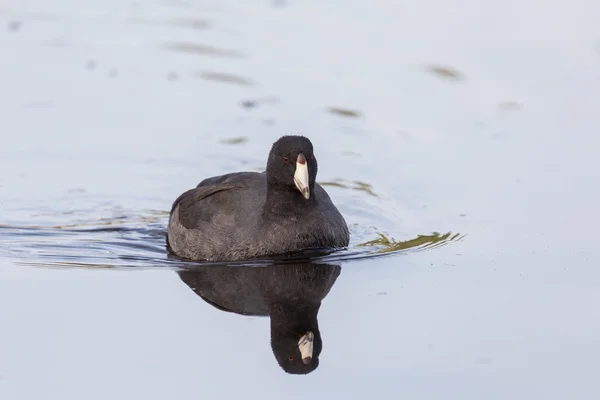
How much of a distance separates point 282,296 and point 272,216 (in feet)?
3.61

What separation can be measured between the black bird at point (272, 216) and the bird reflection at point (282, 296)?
0.77 feet

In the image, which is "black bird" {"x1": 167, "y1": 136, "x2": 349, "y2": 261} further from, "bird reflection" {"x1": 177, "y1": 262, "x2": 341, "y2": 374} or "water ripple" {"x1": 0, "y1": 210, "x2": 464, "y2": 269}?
"bird reflection" {"x1": 177, "y1": 262, "x2": 341, "y2": 374}

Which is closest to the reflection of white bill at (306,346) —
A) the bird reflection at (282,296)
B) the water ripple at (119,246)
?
the bird reflection at (282,296)

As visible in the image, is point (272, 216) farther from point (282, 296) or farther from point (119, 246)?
point (119, 246)

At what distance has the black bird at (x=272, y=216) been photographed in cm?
872

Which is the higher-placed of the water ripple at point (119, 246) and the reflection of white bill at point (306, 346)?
the reflection of white bill at point (306, 346)

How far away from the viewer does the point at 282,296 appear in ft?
26.2

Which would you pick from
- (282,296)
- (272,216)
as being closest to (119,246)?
(272,216)

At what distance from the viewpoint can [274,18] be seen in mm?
15836

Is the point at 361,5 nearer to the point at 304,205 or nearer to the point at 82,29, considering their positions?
the point at 82,29

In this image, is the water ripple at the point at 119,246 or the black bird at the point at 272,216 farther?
the water ripple at the point at 119,246

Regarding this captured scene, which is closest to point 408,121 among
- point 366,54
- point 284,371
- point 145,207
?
point 366,54

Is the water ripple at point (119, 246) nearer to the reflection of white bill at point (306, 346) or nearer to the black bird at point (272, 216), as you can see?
the black bird at point (272, 216)

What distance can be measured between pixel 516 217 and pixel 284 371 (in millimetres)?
3666
